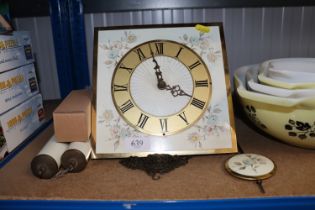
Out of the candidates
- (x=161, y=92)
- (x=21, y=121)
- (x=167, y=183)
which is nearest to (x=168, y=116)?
(x=161, y=92)

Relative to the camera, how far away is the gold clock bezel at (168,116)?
0.66 metres

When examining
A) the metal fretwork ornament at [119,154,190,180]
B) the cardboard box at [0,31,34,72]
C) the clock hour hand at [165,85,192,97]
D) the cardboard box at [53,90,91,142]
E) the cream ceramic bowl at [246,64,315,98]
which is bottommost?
the metal fretwork ornament at [119,154,190,180]

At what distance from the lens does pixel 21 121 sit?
0.74 m

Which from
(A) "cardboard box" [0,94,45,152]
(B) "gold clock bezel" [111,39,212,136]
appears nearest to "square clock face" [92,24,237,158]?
(B) "gold clock bezel" [111,39,212,136]

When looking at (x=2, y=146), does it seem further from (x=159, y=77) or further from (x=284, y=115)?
(x=284, y=115)

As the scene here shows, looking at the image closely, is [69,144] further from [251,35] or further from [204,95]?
[251,35]

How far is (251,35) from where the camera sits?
0.99 m

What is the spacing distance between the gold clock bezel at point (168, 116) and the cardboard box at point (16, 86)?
0.24 metres

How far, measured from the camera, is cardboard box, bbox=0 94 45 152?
680 mm

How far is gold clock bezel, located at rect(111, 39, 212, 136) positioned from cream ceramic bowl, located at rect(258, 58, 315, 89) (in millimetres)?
127

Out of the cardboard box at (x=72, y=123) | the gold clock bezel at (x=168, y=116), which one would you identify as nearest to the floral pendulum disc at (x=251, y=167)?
the gold clock bezel at (x=168, y=116)

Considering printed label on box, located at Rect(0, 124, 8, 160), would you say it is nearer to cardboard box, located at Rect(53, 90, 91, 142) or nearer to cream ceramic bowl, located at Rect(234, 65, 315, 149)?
cardboard box, located at Rect(53, 90, 91, 142)

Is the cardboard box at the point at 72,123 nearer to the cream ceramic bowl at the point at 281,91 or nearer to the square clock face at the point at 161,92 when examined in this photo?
the square clock face at the point at 161,92

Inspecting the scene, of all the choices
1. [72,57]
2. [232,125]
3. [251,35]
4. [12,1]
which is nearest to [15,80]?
[72,57]
